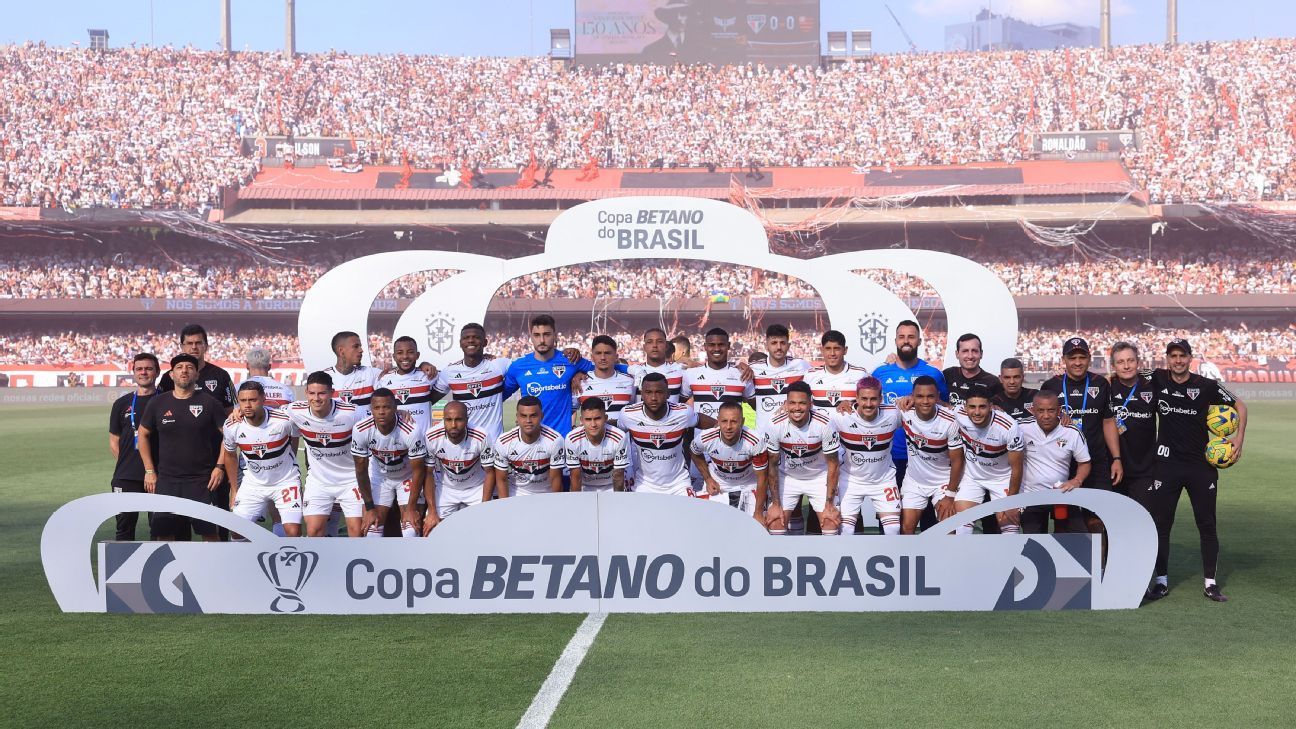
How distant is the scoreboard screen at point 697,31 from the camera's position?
53250 mm

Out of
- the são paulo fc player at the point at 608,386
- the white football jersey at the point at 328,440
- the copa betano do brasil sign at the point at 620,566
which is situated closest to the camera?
the copa betano do brasil sign at the point at 620,566

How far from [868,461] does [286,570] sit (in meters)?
4.17

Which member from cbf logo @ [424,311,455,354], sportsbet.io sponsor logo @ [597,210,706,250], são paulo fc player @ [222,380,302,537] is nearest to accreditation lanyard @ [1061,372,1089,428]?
sportsbet.io sponsor logo @ [597,210,706,250]

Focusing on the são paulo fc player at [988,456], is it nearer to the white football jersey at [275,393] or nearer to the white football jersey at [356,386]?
the white football jersey at [356,386]

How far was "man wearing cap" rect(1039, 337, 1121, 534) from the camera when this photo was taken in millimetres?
8414

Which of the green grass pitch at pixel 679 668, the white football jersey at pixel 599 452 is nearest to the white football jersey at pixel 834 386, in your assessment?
Answer: the white football jersey at pixel 599 452

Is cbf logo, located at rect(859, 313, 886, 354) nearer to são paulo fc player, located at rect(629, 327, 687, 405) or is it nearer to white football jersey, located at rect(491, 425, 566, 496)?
são paulo fc player, located at rect(629, 327, 687, 405)

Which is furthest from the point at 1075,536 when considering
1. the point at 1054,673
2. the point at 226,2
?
the point at 226,2

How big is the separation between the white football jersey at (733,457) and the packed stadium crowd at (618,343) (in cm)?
3047

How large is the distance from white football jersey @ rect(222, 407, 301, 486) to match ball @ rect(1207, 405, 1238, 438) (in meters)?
6.34

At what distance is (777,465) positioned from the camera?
882 centimetres

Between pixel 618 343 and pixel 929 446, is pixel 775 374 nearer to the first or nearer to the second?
pixel 929 446

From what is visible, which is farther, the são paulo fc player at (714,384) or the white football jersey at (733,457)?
the são paulo fc player at (714,384)

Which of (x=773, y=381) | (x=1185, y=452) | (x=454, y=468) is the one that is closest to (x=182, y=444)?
(x=454, y=468)
